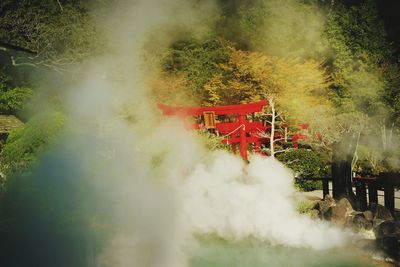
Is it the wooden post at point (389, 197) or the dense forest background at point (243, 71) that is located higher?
the dense forest background at point (243, 71)

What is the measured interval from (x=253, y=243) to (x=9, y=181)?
8.61 metres

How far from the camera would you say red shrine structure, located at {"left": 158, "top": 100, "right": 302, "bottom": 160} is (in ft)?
32.8

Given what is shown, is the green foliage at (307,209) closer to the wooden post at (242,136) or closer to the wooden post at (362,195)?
the wooden post at (362,195)

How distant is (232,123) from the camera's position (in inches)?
419

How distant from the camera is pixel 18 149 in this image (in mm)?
13773

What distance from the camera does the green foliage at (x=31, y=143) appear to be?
41.6 ft

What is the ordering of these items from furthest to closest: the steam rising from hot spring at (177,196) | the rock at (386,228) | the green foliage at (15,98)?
the green foliage at (15,98) < the steam rising from hot spring at (177,196) < the rock at (386,228)

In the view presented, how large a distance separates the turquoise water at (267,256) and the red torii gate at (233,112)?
3.28 m

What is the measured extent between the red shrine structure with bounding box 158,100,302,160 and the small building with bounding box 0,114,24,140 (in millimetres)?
8558

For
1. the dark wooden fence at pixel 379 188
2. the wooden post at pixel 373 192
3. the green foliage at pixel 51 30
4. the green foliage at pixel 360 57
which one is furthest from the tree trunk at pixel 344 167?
the green foliage at pixel 51 30

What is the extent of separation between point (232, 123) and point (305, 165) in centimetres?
276

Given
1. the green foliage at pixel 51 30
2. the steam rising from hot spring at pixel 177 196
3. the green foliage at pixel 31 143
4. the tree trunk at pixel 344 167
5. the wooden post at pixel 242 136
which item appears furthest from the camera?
the green foliage at pixel 51 30

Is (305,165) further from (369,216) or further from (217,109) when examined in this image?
(369,216)

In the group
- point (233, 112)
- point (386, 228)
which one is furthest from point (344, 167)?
point (233, 112)
